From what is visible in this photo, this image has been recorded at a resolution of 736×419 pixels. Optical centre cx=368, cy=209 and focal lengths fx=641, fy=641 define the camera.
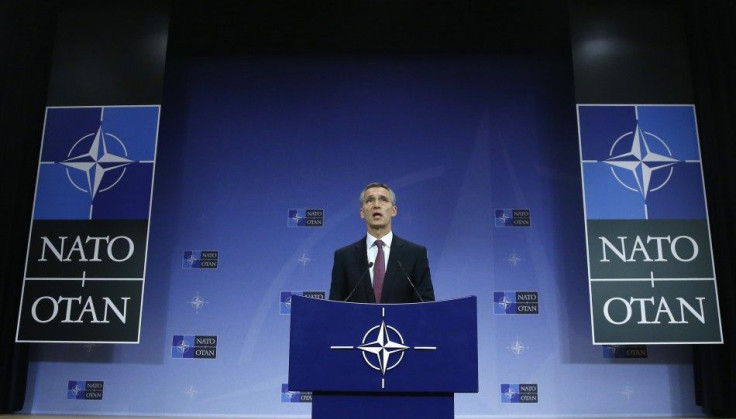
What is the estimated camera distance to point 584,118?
455cm

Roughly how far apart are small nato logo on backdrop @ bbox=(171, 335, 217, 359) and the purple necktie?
7.84 ft

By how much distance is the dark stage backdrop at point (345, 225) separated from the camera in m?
4.69

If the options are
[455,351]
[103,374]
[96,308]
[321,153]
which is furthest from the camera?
[321,153]

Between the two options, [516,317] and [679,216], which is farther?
[516,317]

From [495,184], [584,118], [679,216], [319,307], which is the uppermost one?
[584,118]

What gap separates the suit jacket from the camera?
110 inches

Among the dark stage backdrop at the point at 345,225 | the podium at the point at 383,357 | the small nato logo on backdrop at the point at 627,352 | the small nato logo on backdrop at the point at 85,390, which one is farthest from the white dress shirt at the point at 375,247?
the small nato logo on backdrop at the point at 85,390

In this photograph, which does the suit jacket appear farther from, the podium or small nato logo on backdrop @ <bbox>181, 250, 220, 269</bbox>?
small nato logo on backdrop @ <bbox>181, 250, 220, 269</bbox>

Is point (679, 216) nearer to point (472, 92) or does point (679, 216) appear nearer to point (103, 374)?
point (472, 92)

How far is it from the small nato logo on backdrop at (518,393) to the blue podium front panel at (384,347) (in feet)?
9.12

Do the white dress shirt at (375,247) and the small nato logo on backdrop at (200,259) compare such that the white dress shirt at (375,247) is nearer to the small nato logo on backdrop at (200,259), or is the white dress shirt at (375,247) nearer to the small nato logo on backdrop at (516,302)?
the small nato logo on backdrop at (516,302)

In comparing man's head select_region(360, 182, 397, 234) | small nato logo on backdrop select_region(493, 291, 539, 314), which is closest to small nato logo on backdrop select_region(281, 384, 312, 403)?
small nato logo on backdrop select_region(493, 291, 539, 314)

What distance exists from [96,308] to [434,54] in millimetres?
3230

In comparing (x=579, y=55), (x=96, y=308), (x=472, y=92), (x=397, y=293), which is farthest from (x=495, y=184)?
(x=96, y=308)
